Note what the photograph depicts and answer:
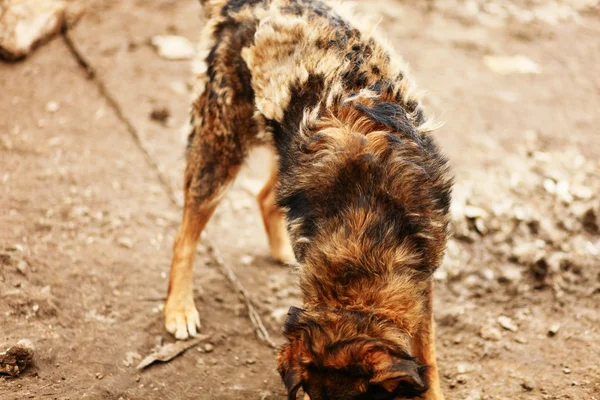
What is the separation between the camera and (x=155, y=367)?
406cm

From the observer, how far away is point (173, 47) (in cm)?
754

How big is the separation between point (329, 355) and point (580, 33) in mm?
7342

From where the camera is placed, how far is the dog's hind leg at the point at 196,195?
170 inches

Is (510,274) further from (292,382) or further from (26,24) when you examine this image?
(26,24)

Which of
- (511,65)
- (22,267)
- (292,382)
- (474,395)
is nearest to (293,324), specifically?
(292,382)

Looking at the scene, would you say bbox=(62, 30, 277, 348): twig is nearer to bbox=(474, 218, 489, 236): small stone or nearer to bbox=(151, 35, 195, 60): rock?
bbox=(151, 35, 195, 60): rock

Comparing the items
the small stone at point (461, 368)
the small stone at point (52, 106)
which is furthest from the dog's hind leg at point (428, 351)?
the small stone at point (52, 106)

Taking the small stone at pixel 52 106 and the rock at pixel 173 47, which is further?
the rock at pixel 173 47

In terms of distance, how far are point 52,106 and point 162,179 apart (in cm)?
168

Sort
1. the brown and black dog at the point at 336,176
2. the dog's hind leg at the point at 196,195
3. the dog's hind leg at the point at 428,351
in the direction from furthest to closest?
the dog's hind leg at the point at 196,195
the dog's hind leg at the point at 428,351
the brown and black dog at the point at 336,176

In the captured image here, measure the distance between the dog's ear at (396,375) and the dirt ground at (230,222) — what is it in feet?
4.22

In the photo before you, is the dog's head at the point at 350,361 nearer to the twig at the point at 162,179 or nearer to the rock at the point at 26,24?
the twig at the point at 162,179

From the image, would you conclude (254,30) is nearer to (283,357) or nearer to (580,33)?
(283,357)

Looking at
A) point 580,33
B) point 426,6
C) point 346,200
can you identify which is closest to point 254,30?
point 346,200
